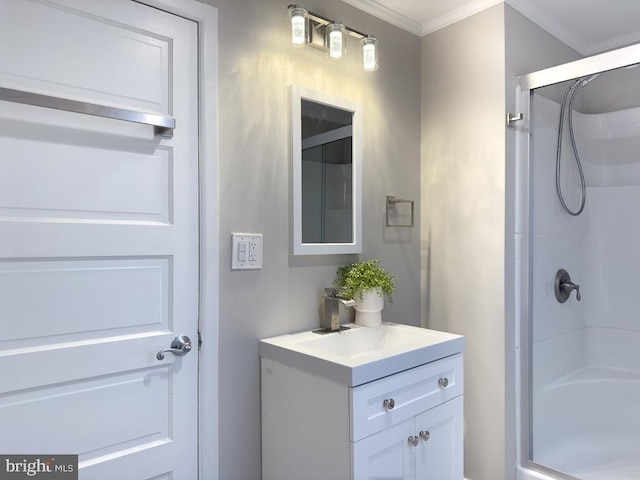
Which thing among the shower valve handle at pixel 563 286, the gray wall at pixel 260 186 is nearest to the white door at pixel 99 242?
the gray wall at pixel 260 186

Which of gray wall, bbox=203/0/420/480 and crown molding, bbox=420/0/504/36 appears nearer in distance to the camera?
gray wall, bbox=203/0/420/480

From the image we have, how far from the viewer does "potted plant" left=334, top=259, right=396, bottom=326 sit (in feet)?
6.22

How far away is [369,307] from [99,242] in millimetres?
1090

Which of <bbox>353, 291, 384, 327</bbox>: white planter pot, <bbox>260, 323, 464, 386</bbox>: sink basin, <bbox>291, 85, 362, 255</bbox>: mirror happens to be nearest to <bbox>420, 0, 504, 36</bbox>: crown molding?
<bbox>291, 85, 362, 255</bbox>: mirror

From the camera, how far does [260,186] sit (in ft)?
5.56

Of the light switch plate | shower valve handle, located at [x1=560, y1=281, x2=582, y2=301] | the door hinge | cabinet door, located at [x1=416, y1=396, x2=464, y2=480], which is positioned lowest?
cabinet door, located at [x1=416, y1=396, x2=464, y2=480]

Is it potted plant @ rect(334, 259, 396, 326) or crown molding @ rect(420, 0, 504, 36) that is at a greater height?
crown molding @ rect(420, 0, 504, 36)

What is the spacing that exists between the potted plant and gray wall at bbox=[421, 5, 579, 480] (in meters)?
0.46

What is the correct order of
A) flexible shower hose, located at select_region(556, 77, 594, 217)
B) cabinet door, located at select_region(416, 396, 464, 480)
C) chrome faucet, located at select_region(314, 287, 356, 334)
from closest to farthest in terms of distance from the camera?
cabinet door, located at select_region(416, 396, 464, 480) < chrome faucet, located at select_region(314, 287, 356, 334) < flexible shower hose, located at select_region(556, 77, 594, 217)

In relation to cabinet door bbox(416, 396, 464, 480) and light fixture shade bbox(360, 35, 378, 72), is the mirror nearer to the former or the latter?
light fixture shade bbox(360, 35, 378, 72)

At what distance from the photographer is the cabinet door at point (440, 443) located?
5.21 feet

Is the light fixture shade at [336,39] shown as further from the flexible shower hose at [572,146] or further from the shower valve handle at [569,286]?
the shower valve handle at [569,286]

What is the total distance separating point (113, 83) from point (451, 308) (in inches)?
68.2

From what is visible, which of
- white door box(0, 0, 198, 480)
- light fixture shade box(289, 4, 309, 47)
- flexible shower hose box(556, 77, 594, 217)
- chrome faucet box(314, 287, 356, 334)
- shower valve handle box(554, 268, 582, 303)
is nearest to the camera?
white door box(0, 0, 198, 480)
